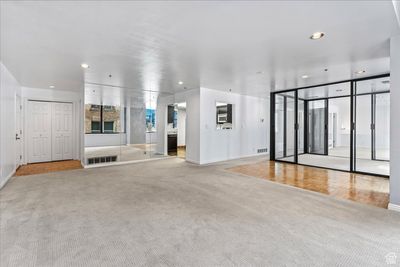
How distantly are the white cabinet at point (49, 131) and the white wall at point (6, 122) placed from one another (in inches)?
75.5

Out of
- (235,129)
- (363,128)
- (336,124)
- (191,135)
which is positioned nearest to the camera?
(363,128)

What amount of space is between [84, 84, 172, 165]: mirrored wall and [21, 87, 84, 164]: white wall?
1.68 ft

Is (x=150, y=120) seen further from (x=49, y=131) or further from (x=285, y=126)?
(x=285, y=126)

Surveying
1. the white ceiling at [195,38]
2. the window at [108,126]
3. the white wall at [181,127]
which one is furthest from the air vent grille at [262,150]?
the window at [108,126]

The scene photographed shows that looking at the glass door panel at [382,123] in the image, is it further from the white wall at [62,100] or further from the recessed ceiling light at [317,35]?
the white wall at [62,100]

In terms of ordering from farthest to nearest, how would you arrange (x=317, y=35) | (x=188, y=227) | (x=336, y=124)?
(x=336, y=124) → (x=317, y=35) → (x=188, y=227)

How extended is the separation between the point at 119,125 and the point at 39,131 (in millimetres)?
2743

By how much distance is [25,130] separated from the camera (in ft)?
21.9

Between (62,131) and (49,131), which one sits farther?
(62,131)

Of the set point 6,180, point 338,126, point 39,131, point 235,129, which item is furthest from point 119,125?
point 338,126

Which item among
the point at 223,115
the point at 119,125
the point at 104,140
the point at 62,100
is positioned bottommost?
the point at 104,140

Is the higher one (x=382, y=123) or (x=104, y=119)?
(x=104, y=119)

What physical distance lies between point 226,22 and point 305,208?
2.89 metres

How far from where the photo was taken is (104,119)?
6637mm
